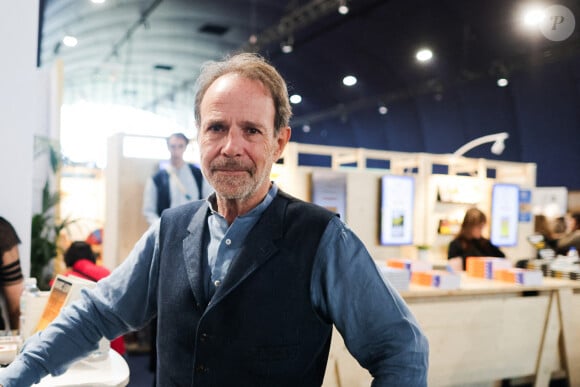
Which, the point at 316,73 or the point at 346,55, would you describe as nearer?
the point at 346,55

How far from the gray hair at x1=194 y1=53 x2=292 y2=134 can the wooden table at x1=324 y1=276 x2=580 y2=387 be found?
2.36 meters

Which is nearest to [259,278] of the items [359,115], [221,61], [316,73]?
[221,61]

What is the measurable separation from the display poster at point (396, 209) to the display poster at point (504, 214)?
1441 mm

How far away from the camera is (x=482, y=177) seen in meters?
6.98

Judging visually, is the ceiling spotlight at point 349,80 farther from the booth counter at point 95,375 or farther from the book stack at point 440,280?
the booth counter at point 95,375

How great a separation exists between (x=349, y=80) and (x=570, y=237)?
9317 millimetres

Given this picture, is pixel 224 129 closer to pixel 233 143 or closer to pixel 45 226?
pixel 233 143

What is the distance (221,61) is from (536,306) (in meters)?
3.58

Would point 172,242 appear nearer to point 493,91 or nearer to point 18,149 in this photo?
point 18,149

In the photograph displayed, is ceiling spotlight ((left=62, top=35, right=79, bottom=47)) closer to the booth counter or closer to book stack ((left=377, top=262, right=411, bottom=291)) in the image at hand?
book stack ((left=377, top=262, right=411, bottom=291))

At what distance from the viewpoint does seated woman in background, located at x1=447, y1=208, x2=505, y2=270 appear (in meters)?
5.28

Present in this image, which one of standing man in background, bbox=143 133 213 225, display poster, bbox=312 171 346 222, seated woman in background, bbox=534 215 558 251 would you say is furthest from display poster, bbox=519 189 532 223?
standing man in background, bbox=143 133 213 225

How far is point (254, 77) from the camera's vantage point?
129 cm

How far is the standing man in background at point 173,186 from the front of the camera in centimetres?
466
